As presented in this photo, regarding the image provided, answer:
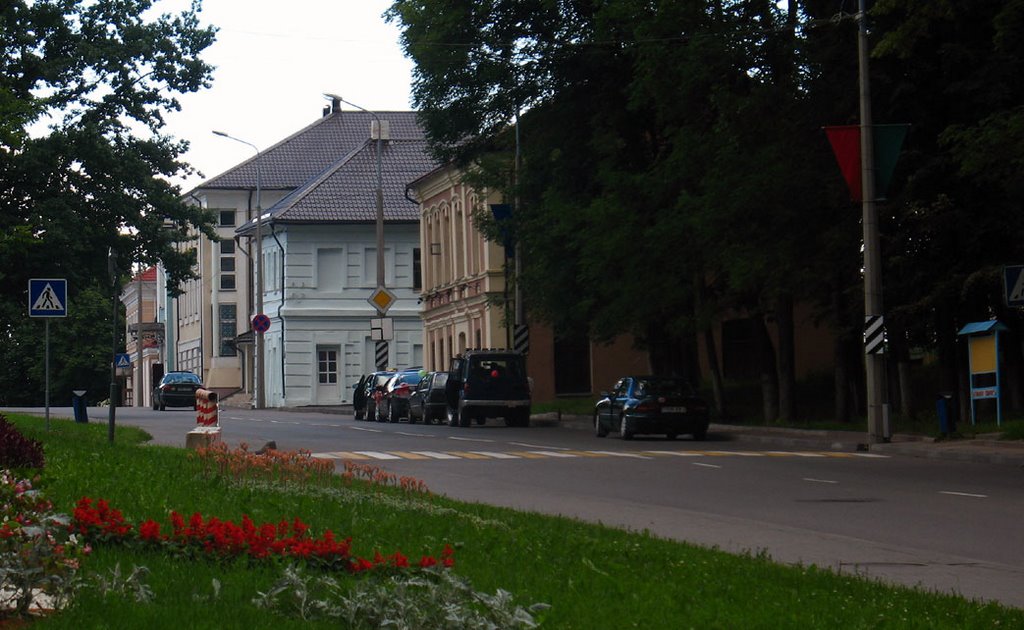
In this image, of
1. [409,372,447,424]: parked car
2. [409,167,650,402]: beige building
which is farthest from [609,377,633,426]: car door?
[409,167,650,402]: beige building

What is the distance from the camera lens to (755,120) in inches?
1399

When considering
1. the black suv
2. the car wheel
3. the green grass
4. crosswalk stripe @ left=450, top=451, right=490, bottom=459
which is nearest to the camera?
the green grass

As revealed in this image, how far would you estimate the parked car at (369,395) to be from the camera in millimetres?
56406

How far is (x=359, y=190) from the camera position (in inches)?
3410

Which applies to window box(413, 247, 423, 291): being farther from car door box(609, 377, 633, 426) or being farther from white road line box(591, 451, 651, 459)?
white road line box(591, 451, 651, 459)

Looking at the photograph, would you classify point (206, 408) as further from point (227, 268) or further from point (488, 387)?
point (227, 268)

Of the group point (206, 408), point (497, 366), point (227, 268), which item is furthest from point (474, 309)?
point (206, 408)

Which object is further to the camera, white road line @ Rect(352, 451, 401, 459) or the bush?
white road line @ Rect(352, 451, 401, 459)

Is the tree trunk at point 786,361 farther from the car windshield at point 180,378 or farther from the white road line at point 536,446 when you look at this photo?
the car windshield at point 180,378

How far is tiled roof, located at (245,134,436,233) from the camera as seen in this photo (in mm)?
84375

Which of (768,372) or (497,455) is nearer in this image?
(497,455)

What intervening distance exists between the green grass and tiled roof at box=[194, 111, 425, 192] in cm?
8101

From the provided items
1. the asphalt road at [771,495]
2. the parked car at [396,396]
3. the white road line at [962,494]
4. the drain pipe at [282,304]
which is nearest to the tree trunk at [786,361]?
the asphalt road at [771,495]

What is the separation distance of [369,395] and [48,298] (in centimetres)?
2606
